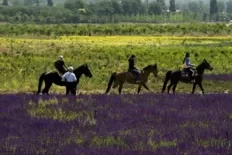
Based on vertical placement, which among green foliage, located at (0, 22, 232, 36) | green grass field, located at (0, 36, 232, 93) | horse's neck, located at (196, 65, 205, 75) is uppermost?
horse's neck, located at (196, 65, 205, 75)

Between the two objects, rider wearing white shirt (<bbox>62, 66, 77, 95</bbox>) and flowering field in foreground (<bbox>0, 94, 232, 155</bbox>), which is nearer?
flowering field in foreground (<bbox>0, 94, 232, 155</bbox>)

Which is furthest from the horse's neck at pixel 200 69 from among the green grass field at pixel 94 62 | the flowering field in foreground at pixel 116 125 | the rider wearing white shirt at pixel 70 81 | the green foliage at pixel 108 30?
the green foliage at pixel 108 30

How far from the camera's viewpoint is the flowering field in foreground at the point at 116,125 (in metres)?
10.3

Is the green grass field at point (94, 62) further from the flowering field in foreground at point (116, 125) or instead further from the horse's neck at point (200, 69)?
the flowering field in foreground at point (116, 125)

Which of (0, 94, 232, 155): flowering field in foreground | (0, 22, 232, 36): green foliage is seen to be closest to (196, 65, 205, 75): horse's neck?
(0, 94, 232, 155): flowering field in foreground

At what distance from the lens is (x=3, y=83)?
112 ft

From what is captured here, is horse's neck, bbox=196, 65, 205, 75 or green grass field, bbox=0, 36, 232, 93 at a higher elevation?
horse's neck, bbox=196, 65, 205, 75

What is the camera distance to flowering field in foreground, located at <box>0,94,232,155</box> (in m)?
10.3

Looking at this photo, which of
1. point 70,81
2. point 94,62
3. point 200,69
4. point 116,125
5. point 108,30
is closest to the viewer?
point 116,125

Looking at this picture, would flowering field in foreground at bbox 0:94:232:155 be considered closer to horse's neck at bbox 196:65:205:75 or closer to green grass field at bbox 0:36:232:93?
horse's neck at bbox 196:65:205:75

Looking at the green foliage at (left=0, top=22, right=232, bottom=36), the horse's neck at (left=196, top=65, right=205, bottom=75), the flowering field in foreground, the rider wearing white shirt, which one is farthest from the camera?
the green foliage at (left=0, top=22, right=232, bottom=36)

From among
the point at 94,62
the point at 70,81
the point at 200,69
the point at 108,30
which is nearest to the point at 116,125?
the point at 70,81

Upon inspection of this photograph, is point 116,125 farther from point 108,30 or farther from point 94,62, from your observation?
point 108,30

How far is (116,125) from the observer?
1341cm
